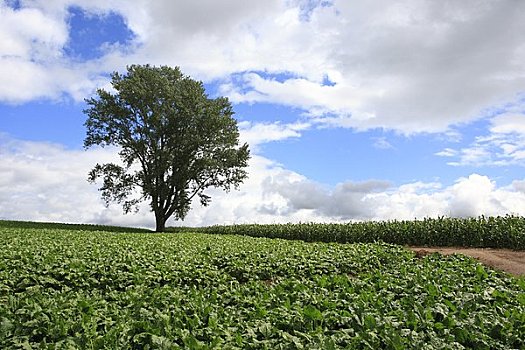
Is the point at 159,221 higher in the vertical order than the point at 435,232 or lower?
higher

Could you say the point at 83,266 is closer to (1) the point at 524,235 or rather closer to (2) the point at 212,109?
(1) the point at 524,235

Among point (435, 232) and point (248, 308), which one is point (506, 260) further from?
point (248, 308)

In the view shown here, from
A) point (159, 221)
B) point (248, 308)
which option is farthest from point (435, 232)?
point (159, 221)

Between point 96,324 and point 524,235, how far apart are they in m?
17.9

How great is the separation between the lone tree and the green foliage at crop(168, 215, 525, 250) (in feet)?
40.4

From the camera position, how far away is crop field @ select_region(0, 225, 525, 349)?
621 cm

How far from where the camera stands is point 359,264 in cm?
1402

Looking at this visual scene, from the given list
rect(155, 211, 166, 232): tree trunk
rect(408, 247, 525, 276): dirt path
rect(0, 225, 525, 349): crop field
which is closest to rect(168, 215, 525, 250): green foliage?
rect(408, 247, 525, 276): dirt path

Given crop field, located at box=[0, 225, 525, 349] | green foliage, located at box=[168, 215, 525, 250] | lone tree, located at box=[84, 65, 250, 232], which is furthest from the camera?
lone tree, located at box=[84, 65, 250, 232]

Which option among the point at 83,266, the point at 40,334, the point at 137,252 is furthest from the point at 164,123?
the point at 40,334

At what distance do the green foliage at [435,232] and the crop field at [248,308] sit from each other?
7969 millimetres

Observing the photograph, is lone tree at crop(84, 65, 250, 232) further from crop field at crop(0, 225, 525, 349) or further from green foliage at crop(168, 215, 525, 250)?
crop field at crop(0, 225, 525, 349)

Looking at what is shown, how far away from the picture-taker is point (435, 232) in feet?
72.0

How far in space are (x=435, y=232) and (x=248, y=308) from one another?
52.3 feet
